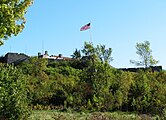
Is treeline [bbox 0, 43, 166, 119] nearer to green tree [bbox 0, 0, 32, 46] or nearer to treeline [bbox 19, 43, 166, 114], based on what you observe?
treeline [bbox 19, 43, 166, 114]

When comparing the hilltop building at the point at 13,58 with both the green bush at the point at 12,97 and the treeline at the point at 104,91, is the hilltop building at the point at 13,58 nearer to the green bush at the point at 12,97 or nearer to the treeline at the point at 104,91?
the treeline at the point at 104,91

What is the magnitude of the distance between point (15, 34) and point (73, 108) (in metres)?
10.9

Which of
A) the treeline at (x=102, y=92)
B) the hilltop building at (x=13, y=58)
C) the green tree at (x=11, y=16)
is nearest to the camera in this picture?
the green tree at (x=11, y=16)

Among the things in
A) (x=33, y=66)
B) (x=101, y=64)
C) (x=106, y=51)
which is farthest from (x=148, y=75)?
(x=106, y=51)

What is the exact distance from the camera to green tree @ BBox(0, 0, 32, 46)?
13.4 m

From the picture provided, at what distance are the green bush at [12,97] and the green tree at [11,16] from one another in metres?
1.51

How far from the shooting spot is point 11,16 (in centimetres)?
1359

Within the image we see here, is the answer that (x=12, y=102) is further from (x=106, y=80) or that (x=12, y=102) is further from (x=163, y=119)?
(x=106, y=80)

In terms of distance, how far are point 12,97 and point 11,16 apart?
3.11 m

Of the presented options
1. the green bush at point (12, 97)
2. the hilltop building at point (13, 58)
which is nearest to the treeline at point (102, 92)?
the green bush at point (12, 97)

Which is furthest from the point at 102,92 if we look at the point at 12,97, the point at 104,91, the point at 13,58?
Answer: the point at 13,58

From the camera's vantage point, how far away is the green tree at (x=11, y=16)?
13.4 meters

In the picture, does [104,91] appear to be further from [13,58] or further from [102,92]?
[13,58]

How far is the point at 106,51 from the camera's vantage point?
177 feet
